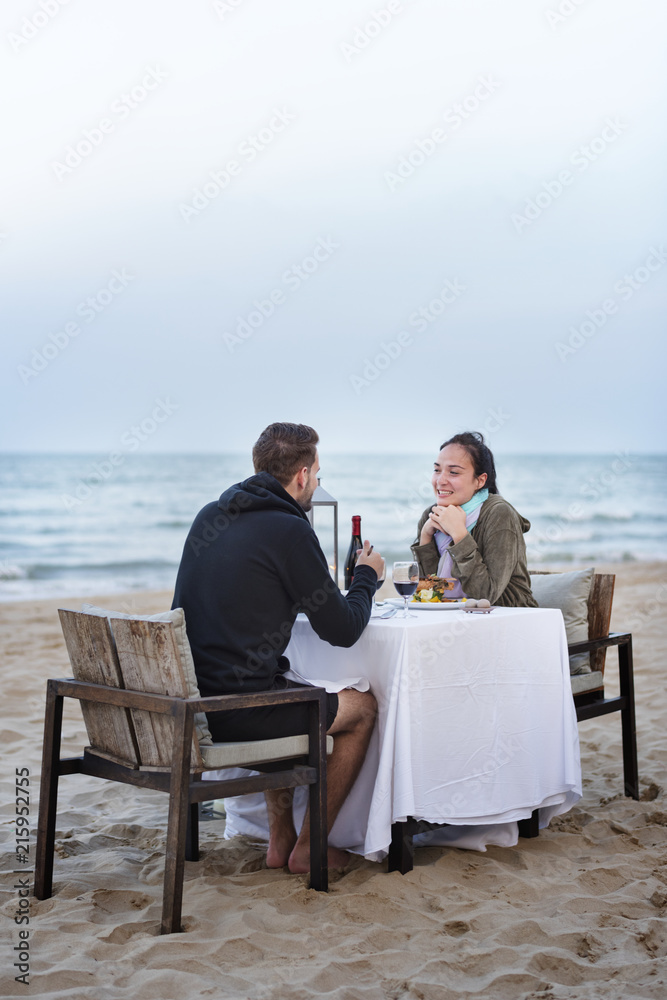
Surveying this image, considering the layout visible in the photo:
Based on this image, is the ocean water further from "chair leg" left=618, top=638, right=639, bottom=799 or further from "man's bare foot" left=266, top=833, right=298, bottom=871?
"man's bare foot" left=266, top=833, right=298, bottom=871

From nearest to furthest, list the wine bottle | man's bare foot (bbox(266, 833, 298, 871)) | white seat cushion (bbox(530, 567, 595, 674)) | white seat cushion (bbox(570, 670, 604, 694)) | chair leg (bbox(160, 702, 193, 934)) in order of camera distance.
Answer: chair leg (bbox(160, 702, 193, 934)) → man's bare foot (bbox(266, 833, 298, 871)) → the wine bottle → white seat cushion (bbox(570, 670, 604, 694)) → white seat cushion (bbox(530, 567, 595, 674))

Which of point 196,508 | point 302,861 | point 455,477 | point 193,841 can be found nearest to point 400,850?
point 302,861

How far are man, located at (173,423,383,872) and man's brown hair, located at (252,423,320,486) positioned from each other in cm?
7

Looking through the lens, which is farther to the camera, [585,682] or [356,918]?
[585,682]

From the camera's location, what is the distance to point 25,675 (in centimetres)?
641

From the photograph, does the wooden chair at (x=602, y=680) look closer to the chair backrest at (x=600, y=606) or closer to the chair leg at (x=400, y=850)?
the chair backrest at (x=600, y=606)

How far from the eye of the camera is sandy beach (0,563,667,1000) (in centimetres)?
217

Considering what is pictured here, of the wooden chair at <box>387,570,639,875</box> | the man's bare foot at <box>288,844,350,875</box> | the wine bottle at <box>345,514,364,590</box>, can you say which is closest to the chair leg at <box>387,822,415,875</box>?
the man's bare foot at <box>288,844,350,875</box>

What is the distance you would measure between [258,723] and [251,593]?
0.41 m

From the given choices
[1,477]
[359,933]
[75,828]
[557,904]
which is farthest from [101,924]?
[1,477]

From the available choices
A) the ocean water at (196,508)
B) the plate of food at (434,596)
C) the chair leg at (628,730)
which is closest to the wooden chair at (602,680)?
the chair leg at (628,730)

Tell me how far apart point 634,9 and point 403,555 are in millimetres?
10531

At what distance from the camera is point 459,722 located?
118 inches

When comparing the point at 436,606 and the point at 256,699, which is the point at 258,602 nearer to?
the point at 256,699
